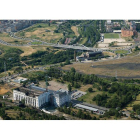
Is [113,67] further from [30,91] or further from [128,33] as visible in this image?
[128,33]

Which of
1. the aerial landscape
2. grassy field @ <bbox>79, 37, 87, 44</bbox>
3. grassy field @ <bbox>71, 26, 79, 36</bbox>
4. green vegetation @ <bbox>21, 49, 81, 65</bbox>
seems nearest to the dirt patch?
the aerial landscape

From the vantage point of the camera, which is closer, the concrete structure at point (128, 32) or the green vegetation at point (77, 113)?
the green vegetation at point (77, 113)

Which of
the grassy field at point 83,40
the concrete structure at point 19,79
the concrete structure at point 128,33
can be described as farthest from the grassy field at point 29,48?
the concrete structure at point 128,33

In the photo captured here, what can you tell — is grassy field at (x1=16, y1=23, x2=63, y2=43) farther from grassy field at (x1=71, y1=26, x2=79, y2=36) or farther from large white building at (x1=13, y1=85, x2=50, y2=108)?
large white building at (x1=13, y1=85, x2=50, y2=108)

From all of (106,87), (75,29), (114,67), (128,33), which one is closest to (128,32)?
(128,33)

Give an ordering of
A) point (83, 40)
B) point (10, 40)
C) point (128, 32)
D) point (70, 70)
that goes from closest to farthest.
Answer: point (70, 70), point (10, 40), point (83, 40), point (128, 32)

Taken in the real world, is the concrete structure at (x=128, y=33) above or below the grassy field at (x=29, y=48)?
above

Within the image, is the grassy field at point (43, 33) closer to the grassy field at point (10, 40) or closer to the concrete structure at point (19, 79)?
the grassy field at point (10, 40)

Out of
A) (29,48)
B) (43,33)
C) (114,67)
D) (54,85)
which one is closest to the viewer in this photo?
(54,85)
